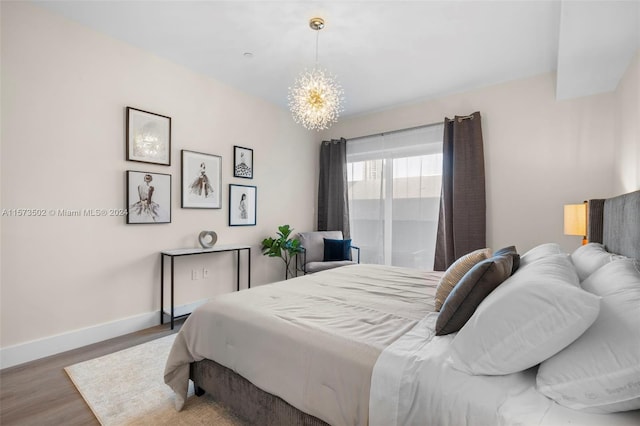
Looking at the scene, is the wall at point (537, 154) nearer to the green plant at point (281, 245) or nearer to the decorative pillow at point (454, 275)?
the decorative pillow at point (454, 275)

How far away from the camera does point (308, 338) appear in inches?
53.3

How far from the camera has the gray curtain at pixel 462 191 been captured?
3869 millimetres

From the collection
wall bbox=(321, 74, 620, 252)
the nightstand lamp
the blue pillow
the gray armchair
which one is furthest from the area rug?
wall bbox=(321, 74, 620, 252)

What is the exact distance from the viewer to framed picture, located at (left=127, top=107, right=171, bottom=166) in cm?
306

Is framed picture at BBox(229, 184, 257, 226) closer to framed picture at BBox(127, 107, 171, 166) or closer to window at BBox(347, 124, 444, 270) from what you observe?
framed picture at BBox(127, 107, 171, 166)

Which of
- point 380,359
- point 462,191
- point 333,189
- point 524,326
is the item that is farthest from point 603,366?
point 333,189

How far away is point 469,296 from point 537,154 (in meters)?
3.18

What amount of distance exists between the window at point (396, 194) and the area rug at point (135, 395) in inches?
129

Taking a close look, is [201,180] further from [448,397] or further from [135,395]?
[448,397]

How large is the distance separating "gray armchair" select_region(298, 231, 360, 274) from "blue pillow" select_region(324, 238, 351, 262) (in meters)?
0.05

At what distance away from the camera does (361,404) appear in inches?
44.2

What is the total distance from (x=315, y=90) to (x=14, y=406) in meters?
3.05

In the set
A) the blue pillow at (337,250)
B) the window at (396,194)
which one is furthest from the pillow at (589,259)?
the blue pillow at (337,250)

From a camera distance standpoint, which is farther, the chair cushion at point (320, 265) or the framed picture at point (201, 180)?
the chair cushion at point (320, 265)
